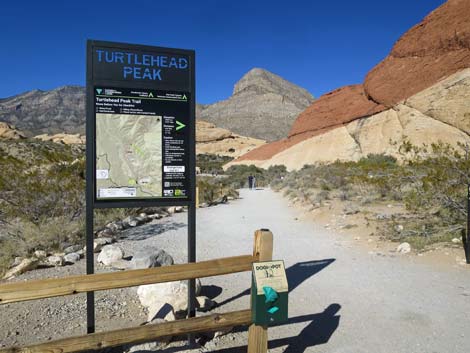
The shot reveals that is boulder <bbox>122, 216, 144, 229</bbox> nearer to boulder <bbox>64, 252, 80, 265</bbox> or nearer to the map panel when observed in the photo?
boulder <bbox>64, 252, 80, 265</bbox>

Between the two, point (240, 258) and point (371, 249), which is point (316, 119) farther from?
point (240, 258)

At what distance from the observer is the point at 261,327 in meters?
3.05

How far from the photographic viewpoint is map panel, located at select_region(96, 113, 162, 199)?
3658mm

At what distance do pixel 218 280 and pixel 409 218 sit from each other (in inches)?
209

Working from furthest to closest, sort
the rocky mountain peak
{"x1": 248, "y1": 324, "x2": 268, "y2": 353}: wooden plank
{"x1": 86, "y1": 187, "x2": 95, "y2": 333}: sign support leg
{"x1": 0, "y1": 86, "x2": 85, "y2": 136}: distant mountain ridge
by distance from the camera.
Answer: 1. the rocky mountain peak
2. {"x1": 0, "y1": 86, "x2": 85, "y2": 136}: distant mountain ridge
3. {"x1": 86, "y1": 187, "x2": 95, "y2": 333}: sign support leg
4. {"x1": 248, "y1": 324, "x2": 268, "y2": 353}: wooden plank

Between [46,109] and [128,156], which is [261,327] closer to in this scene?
[128,156]

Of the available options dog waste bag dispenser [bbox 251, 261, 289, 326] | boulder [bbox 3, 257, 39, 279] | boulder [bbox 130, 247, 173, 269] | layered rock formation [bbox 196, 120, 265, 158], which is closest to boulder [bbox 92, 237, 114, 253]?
boulder [bbox 3, 257, 39, 279]

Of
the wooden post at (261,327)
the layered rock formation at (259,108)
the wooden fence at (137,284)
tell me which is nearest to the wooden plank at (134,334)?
the wooden fence at (137,284)

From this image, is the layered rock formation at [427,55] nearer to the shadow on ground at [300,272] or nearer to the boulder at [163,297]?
the shadow on ground at [300,272]

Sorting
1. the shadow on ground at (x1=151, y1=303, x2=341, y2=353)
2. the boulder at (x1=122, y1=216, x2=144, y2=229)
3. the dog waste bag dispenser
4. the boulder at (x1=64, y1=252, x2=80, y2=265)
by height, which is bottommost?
the shadow on ground at (x1=151, y1=303, x2=341, y2=353)

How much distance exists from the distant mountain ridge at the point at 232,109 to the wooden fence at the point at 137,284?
9284 cm

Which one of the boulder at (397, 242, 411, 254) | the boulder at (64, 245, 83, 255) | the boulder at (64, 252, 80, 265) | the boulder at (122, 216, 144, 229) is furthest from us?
the boulder at (122, 216, 144, 229)

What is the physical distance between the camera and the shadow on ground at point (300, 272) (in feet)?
17.8

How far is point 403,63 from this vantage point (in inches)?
1480
